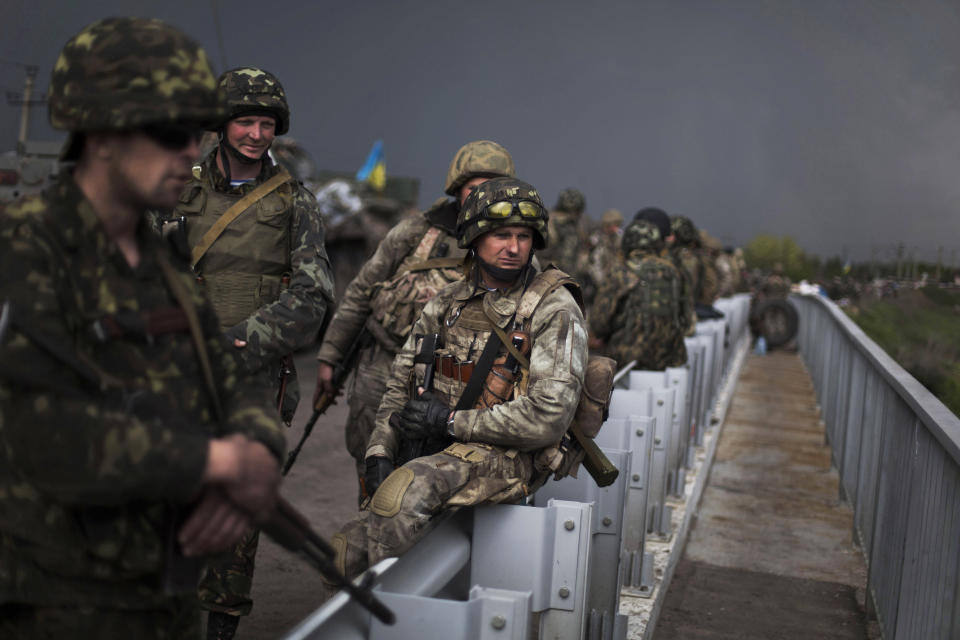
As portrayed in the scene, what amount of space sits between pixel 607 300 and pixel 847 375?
2396 mm

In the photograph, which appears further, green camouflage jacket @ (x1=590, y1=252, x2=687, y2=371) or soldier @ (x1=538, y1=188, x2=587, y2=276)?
soldier @ (x1=538, y1=188, x2=587, y2=276)

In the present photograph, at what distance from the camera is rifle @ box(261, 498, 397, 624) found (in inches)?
80.7

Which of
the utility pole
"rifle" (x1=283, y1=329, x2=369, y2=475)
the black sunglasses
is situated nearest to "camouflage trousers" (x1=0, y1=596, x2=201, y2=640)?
the black sunglasses

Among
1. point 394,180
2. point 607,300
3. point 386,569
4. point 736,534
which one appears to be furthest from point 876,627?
point 394,180

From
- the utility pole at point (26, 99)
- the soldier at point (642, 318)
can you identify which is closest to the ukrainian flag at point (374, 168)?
the utility pole at point (26, 99)

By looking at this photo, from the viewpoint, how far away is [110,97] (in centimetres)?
197

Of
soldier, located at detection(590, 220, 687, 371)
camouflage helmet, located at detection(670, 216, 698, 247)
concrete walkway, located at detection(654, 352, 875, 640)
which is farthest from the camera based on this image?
camouflage helmet, located at detection(670, 216, 698, 247)

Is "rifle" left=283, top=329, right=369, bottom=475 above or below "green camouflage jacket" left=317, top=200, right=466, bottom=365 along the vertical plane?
below

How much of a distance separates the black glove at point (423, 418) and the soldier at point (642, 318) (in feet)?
14.2

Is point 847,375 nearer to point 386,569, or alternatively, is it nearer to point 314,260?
point 314,260

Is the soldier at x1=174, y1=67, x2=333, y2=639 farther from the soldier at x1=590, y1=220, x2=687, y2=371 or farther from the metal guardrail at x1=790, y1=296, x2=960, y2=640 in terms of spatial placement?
the soldier at x1=590, y1=220, x2=687, y2=371

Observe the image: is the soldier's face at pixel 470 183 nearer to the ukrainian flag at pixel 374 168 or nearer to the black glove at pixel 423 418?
the black glove at pixel 423 418

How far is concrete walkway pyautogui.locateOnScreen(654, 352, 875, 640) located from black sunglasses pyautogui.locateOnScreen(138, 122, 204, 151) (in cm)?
397

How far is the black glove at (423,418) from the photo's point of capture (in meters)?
3.76
